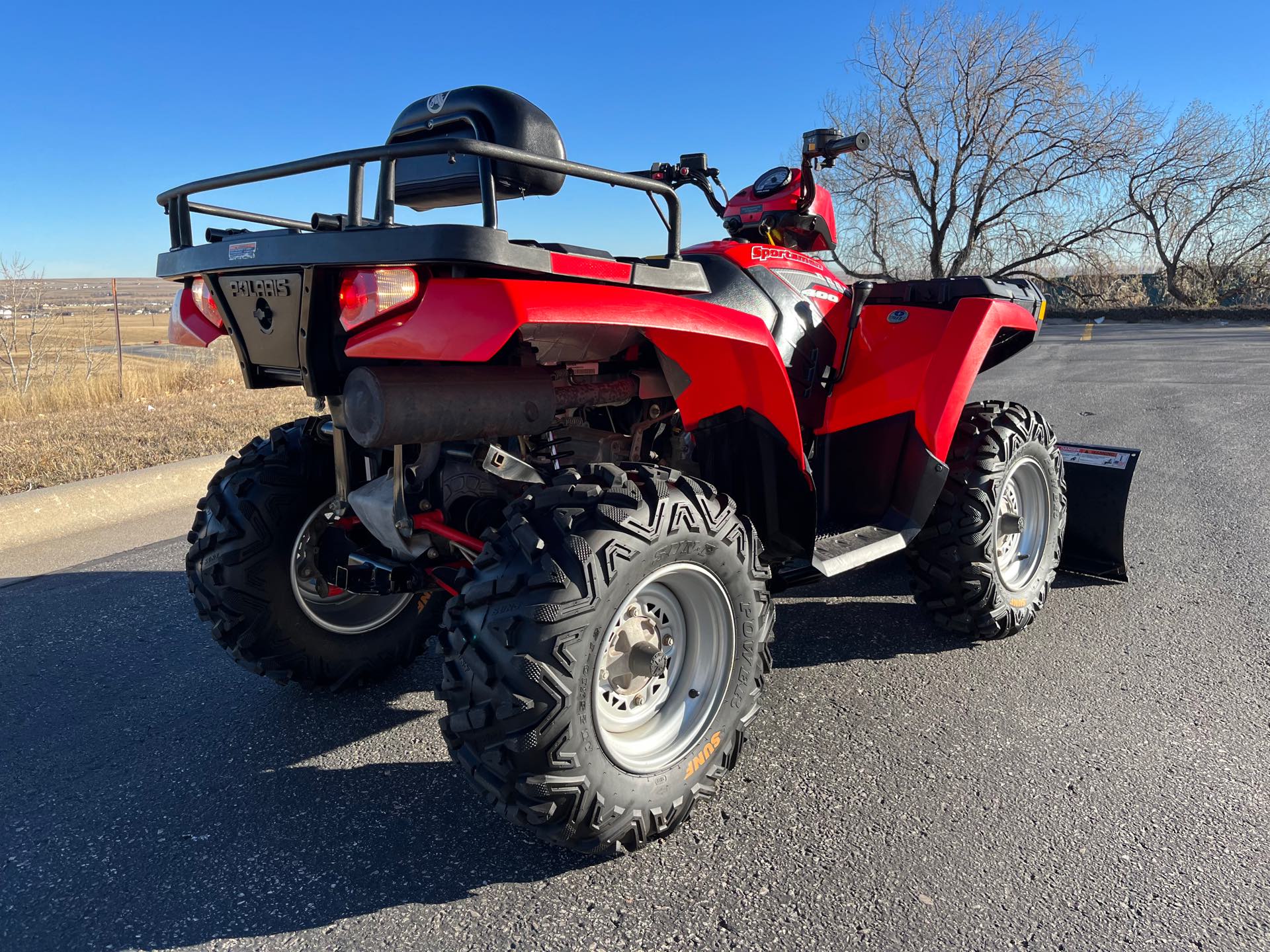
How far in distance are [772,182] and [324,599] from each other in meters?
2.67

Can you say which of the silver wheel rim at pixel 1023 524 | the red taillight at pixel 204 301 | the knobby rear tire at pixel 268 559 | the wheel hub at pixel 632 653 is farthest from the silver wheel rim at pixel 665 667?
the silver wheel rim at pixel 1023 524

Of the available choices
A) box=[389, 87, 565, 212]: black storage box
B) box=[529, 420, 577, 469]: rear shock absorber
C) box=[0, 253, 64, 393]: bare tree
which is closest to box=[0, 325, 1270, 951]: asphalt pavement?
box=[529, 420, 577, 469]: rear shock absorber

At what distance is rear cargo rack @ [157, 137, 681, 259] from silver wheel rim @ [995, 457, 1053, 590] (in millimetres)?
2224

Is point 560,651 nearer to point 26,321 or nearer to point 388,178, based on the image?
point 388,178

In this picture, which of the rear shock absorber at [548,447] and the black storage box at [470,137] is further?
the rear shock absorber at [548,447]

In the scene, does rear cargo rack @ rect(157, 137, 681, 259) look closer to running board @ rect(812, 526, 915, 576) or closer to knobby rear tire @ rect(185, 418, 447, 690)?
knobby rear tire @ rect(185, 418, 447, 690)

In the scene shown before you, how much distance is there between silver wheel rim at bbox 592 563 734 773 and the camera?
257 centimetres

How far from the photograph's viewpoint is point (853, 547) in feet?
11.0

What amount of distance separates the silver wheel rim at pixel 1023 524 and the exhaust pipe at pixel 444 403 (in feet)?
7.91

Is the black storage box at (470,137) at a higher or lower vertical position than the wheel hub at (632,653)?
higher

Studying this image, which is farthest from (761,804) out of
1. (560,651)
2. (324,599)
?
(324,599)

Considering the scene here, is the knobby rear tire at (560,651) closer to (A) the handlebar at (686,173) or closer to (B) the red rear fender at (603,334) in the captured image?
(B) the red rear fender at (603,334)

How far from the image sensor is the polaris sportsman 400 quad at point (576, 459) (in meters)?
2.18

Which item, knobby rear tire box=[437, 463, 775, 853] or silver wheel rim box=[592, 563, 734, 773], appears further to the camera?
silver wheel rim box=[592, 563, 734, 773]
